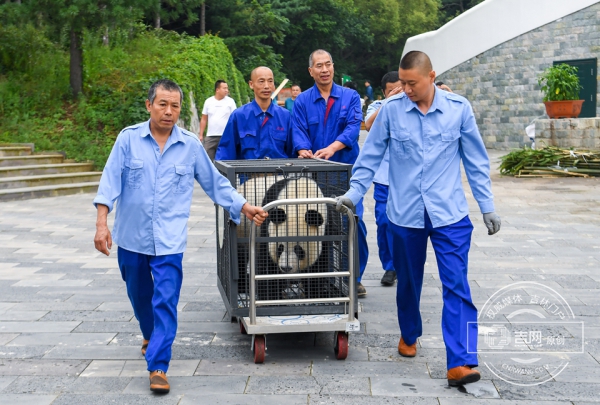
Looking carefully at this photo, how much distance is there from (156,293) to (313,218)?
3.47ft

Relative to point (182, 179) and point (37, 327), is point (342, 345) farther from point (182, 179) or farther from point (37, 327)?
point (37, 327)

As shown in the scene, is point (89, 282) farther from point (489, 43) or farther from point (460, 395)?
point (489, 43)

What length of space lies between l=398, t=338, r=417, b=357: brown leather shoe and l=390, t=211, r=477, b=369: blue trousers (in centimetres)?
3

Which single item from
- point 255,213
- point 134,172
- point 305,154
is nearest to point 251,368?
point 255,213

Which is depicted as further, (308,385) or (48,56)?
(48,56)

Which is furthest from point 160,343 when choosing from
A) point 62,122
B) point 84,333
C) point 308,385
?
point 62,122

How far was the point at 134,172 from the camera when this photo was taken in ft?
14.8

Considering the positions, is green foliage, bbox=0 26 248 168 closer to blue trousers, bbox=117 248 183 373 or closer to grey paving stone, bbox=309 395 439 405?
blue trousers, bbox=117 248 183 373

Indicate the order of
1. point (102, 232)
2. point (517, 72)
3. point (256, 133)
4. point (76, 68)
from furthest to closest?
point (517, 72) → point (76, 68) → point (256, 133) → point (102, 232)

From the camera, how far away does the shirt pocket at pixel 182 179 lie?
455 cm

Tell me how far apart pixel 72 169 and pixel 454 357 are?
11654 millimetres

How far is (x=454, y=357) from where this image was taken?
4355mm

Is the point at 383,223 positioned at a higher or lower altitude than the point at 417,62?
lower

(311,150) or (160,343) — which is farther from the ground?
(311,150)
